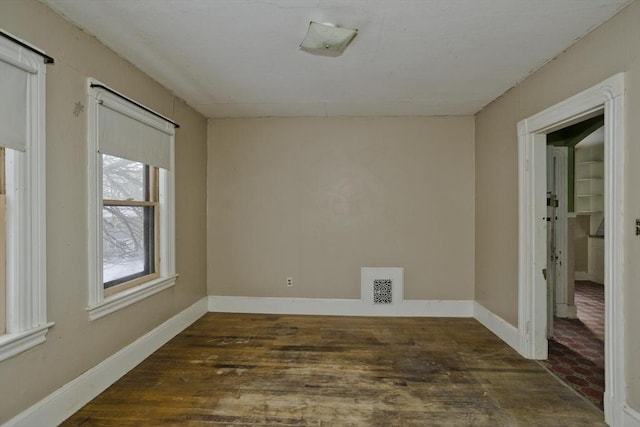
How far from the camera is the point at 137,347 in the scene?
2.63 m

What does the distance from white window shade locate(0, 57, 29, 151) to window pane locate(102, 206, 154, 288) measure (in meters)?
0.83

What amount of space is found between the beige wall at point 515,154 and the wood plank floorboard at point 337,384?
528 millimetres

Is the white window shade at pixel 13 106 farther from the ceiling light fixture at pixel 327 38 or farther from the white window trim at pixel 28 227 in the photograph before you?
the ceiling light fixture at pixel 327 38

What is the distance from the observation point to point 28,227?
5.62 feet

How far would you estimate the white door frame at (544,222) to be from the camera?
6.02 feet

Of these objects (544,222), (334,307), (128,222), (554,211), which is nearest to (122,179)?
(128,222)

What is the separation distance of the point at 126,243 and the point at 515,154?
366cm

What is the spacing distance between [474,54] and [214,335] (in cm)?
349

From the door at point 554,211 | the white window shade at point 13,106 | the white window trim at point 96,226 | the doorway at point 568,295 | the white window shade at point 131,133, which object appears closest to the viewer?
the white window shade at point 13,106

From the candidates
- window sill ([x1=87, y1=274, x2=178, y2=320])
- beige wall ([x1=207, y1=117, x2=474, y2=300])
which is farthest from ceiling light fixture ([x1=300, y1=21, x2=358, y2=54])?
window sill ([x1=87, y1=274, x2=178, y2=320])

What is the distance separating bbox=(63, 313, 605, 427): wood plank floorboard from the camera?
198 cm

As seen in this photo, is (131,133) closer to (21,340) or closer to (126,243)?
(126,243)

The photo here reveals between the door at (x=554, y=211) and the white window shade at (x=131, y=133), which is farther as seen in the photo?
the door at (x=554, y=211)

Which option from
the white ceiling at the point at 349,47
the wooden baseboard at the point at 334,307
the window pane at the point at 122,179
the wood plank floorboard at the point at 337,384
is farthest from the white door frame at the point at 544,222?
the window pane at the point at 122,179
